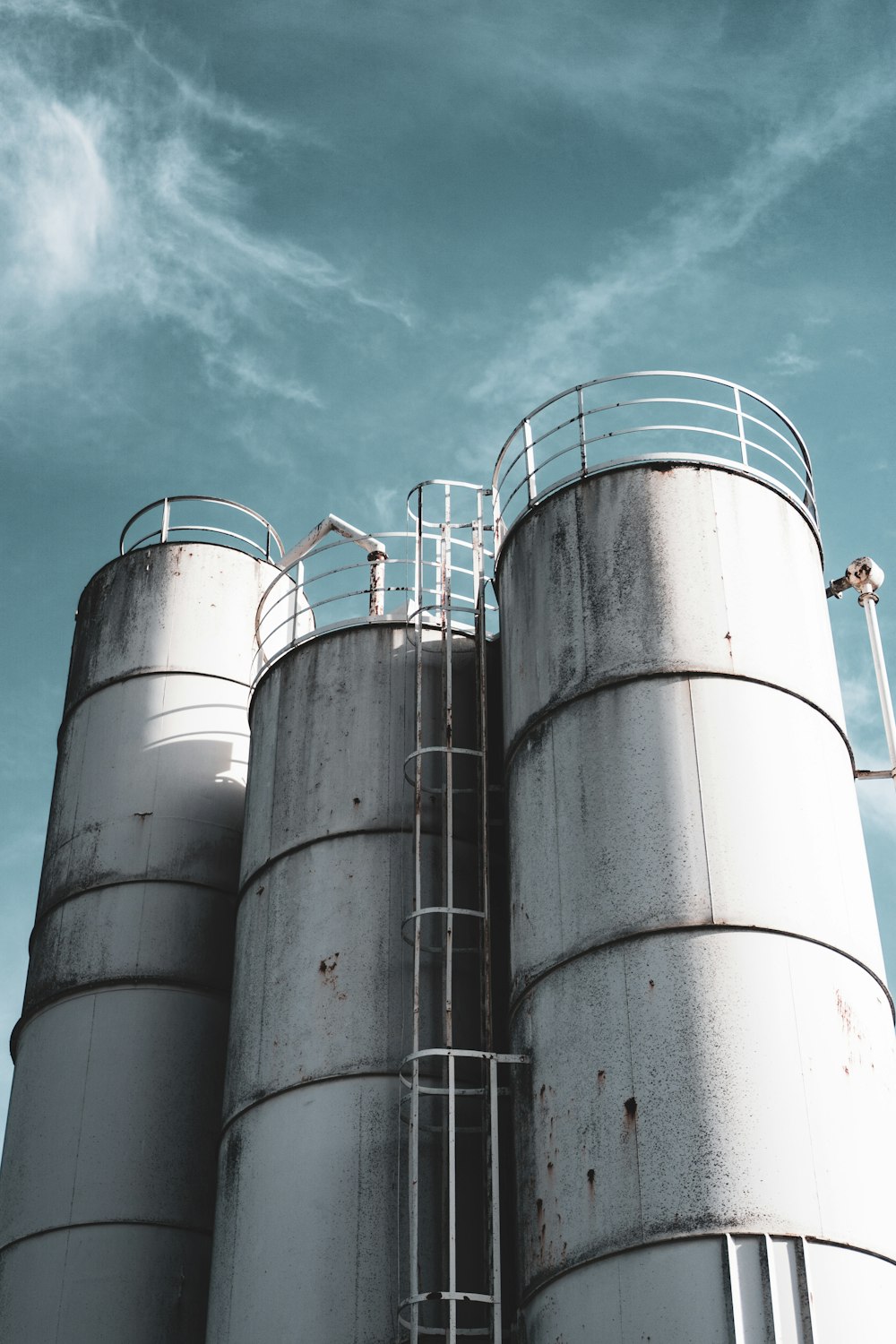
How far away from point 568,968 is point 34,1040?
7.33 meters

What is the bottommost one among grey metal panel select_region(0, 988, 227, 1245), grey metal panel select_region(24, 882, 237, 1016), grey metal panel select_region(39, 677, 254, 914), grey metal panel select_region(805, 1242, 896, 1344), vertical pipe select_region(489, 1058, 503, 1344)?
grey metal panel select_region(805, 1242, 896, 1344)

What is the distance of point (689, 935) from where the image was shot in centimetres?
1181

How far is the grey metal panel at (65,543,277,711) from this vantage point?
62.1ft

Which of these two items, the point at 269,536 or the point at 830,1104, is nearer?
the point at 830,1104

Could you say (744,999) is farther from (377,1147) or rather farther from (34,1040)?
(34,1040)

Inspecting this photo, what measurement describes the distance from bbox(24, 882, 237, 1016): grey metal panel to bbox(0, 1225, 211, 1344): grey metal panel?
2495mm

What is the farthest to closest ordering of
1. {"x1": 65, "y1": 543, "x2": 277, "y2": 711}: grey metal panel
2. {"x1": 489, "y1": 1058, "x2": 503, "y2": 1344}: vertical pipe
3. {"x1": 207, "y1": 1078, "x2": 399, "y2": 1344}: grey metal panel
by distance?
{"x1": 65, "y1": 543, "x2": 277, "y2": 711}: grey metal panel
{"x1": 207, "y1": 1078, "x2": 399, "y2": 1344}: grey metal panel
{"x1": 489, "y1": 1058, "x2": 503, "y2": 1344}: vertical pipe

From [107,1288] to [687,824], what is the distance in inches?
292

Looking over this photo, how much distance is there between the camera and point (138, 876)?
57.9 feet

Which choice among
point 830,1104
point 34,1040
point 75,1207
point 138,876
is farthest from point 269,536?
point 830,1104

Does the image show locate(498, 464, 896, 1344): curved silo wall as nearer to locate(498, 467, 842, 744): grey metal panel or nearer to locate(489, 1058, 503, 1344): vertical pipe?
locate(498, 467, 842, 744): grey metal panel

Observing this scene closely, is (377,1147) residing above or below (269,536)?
below

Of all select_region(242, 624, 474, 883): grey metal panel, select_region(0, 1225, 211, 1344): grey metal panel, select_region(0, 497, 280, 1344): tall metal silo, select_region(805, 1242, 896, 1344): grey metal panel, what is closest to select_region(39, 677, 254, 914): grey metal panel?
select_region(0, 497, 280, 1344): tall metal silo

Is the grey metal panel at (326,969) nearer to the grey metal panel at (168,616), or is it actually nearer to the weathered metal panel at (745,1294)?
the weathered metal panel at (745,1294)
